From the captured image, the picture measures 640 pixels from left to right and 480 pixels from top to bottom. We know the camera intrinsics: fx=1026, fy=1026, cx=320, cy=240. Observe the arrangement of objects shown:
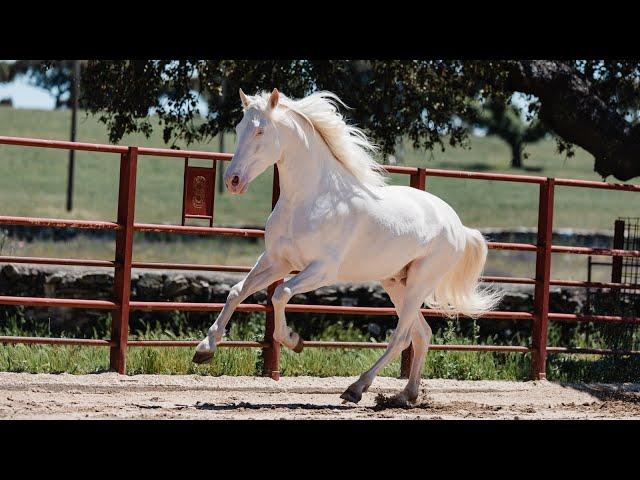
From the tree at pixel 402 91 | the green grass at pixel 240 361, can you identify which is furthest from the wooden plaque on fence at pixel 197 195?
the tree at pixel 402 91

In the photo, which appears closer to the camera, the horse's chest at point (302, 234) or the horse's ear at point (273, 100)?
the horse's ear at point (273, 100)

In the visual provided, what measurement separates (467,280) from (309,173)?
5.84 ft

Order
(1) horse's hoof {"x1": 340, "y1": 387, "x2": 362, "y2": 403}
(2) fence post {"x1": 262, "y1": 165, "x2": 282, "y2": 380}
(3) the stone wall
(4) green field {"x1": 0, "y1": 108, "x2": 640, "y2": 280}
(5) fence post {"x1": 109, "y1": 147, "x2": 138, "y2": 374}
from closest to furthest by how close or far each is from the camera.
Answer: (1) horse's hoof {"x1": 340, "y1": 387, "x2": 362, "y2": 403} < (5) fence post {"x1": 109, "y1": 147, "x2": 138, "y2": 374} < (2) fence post {"x1": 262, "y1": 165, "x2": 282, "y2": 380} < (3) the stone wall < (4) green field {"x1": 0, "y1": 108, "x2": 640, "y2": 280}

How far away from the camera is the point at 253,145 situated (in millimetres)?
6246

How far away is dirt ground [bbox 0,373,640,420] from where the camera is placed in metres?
6.34

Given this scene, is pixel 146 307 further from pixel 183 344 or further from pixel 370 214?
pixel 370 214

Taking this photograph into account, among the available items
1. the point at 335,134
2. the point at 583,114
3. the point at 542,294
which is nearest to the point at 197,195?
the point at 335,134

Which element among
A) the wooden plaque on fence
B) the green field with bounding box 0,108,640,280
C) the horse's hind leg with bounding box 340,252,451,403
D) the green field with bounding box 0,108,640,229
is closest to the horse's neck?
the horse's hind leg with bounding box 340,252,451,403

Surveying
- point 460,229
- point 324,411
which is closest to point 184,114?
Result: point 460,229

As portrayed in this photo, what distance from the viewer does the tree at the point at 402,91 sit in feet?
35.3

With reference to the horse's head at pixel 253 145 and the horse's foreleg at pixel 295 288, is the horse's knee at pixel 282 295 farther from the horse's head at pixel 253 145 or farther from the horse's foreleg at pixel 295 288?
the horse's head at pixel 253 145

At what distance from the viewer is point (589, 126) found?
10773 millimetres

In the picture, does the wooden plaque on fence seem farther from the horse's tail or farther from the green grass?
the horse's tail

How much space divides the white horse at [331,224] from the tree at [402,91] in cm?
394
